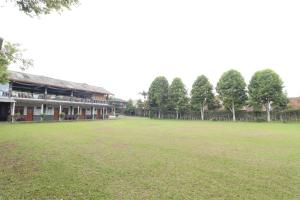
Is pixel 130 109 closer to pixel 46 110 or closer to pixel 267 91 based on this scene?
pixel 46 110

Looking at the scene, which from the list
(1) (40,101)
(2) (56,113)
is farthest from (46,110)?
(1) (40,101)

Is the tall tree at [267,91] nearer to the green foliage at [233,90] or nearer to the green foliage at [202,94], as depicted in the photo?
the green foliage at [233,90]

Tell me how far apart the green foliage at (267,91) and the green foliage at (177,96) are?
1214 cm

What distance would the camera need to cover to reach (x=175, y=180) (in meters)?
5.16

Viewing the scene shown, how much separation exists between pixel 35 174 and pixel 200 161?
4.59 meters

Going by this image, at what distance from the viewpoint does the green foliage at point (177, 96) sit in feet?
139

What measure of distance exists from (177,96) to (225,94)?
9.91 m

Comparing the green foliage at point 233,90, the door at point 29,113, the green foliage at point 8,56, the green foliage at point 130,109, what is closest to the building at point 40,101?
the door at point 29,113

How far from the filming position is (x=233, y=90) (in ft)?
116

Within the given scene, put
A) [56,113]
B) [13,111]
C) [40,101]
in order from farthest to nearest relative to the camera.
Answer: [56,113], [40,101], [13,111]

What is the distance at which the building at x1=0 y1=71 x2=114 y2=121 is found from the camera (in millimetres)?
25266

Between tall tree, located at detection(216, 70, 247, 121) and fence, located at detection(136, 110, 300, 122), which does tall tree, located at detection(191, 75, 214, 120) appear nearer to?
fence, located at detection(136, 110, 300, 122)

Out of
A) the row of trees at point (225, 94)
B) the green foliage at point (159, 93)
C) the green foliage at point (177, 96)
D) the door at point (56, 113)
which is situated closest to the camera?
the door at point (56, 113)

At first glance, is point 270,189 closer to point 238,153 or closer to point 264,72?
point 238,153
